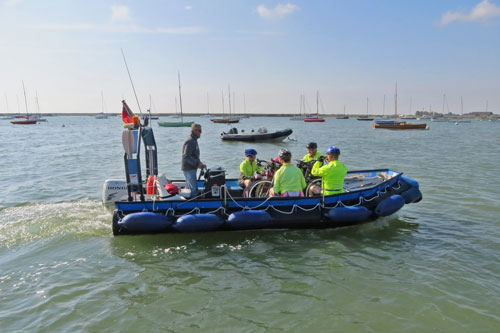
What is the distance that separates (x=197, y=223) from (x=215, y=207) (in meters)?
0.58

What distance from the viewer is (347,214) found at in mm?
7957

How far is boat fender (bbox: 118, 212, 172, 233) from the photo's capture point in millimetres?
7438

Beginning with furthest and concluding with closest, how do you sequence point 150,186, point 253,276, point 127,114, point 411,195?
point 411,195 → point 150,186 → point 127,114 → point 253,276

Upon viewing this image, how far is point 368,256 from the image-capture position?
23.5 ft

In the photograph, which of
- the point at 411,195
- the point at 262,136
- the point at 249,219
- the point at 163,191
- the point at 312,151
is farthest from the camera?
the point at 262,136

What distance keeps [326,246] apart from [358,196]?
1557 millimetres

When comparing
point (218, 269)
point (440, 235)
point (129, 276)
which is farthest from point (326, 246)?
point (129, 276)

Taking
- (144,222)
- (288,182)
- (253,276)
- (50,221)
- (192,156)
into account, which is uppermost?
(192,156)

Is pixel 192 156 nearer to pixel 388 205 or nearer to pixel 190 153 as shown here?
pixel 190 153

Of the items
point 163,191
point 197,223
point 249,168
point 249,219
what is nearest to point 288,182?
point 249,219

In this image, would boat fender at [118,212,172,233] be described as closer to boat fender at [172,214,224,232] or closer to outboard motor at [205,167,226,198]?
boat fender at [172,214,224,232]

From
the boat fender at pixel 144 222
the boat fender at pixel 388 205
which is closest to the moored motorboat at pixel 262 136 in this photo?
the boat fender at pixel 388 205

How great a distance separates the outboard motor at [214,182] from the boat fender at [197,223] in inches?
27.9

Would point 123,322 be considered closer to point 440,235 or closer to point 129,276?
point 129,276
